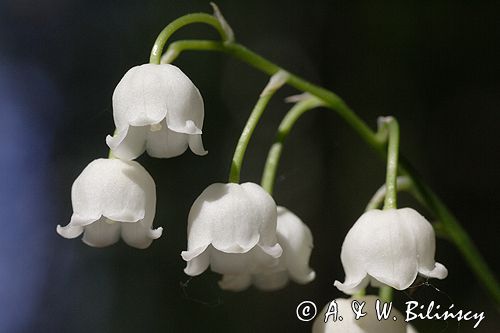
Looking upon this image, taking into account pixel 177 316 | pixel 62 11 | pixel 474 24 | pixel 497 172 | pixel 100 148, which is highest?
pixel 474 24

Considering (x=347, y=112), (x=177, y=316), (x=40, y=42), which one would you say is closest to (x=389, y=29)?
(x=177, y=316)

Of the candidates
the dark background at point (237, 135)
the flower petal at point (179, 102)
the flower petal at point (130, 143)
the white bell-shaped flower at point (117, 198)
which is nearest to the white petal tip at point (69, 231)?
the white bell-shaped flower at point (117, 198)

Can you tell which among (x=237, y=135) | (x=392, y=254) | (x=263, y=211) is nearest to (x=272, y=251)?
(x=263, y=211)

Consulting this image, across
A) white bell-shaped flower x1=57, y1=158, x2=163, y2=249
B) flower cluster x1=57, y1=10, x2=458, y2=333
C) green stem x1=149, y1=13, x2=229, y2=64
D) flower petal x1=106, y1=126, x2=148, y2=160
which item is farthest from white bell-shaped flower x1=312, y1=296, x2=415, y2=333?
green stem x1=149, y1=13, x2=229, y2=64

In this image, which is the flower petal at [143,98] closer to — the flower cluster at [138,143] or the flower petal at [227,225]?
the flower cluster at [138,143]

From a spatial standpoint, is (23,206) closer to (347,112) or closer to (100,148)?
(100,148)

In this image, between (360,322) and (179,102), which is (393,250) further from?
(179,102)

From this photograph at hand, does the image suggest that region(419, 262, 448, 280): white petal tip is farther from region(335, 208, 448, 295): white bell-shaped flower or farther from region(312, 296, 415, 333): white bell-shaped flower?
region(312, 296, 415, 333): white bell-shaped flower
